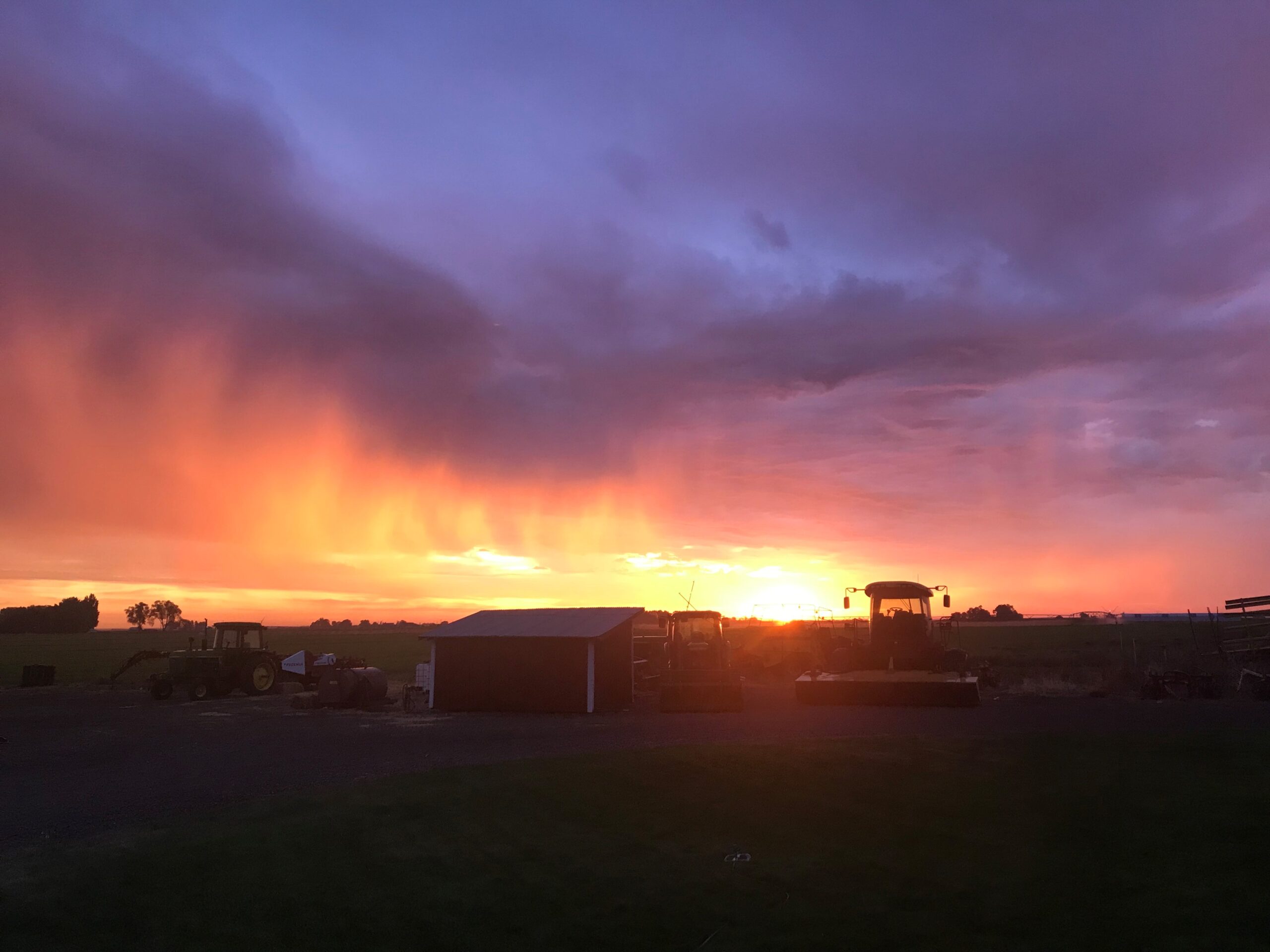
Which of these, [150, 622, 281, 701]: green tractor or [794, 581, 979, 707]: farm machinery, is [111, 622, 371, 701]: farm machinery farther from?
[794, 581, 979, 707]: farm machinery

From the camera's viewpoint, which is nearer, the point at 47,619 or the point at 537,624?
the point at 537,624

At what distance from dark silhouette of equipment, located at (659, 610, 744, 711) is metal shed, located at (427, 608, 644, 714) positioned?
6.43ft

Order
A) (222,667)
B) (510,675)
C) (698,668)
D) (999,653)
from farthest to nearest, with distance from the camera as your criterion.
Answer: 1. (999,653)
2. (222,667)
3. (510,675)
4. (698,668)

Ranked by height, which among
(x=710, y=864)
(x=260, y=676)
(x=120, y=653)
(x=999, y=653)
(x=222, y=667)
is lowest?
(x=120, y=653)

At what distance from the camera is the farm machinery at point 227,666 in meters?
38.1

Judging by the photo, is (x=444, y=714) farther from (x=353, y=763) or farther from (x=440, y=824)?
(x=440, y=824)

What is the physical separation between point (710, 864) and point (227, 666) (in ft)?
116

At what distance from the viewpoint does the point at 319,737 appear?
78.8 feet

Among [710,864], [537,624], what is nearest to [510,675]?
[537,624]

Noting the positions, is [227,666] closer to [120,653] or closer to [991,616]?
[120,653]

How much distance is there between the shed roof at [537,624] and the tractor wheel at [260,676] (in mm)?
11309

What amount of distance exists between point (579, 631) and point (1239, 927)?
2529cm

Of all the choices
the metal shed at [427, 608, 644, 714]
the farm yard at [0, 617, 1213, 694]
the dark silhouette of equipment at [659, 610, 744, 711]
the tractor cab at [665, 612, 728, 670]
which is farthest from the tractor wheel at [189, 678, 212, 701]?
the tractor cab at [665, 612, 728, 670]

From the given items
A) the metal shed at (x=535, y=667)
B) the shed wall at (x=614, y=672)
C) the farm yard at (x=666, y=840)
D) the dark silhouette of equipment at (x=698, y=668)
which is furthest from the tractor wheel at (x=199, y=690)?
the dark silhouette of equipment at (x=698, y=668)
